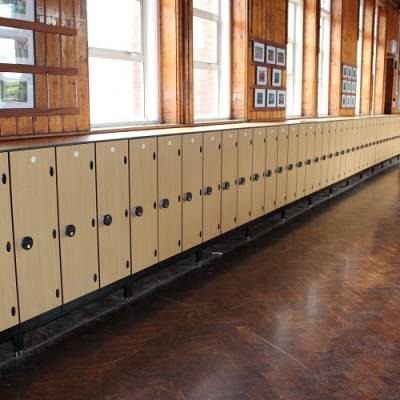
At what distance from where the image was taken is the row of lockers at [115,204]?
3.46m

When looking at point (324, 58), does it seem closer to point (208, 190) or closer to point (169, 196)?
point (208, 190)

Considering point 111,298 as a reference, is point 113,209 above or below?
above

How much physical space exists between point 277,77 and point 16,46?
672 centimetres

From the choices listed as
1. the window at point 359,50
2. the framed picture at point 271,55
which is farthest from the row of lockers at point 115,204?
the window at point 359,50

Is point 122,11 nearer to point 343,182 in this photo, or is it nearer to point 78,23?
point 78,23

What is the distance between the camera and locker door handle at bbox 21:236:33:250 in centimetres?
346

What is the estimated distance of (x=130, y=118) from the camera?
22.4 ft

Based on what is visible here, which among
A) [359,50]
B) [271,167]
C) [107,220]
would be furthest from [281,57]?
[359,50]

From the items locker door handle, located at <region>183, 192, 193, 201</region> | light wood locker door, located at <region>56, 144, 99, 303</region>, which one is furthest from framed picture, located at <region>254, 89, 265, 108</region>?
light wood locker door, located at <region>56, 144, 99, 303</region>

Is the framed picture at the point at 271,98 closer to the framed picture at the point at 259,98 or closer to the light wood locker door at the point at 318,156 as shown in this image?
the framed picture at the point at 259,98

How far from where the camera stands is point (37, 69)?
190 inches

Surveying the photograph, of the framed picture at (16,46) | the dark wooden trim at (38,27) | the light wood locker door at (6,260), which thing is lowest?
the light wood locker door at (6,260)

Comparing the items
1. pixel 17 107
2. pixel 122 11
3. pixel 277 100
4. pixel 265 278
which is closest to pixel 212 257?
pixel 265 278

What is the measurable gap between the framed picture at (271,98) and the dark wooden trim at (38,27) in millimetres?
5559
